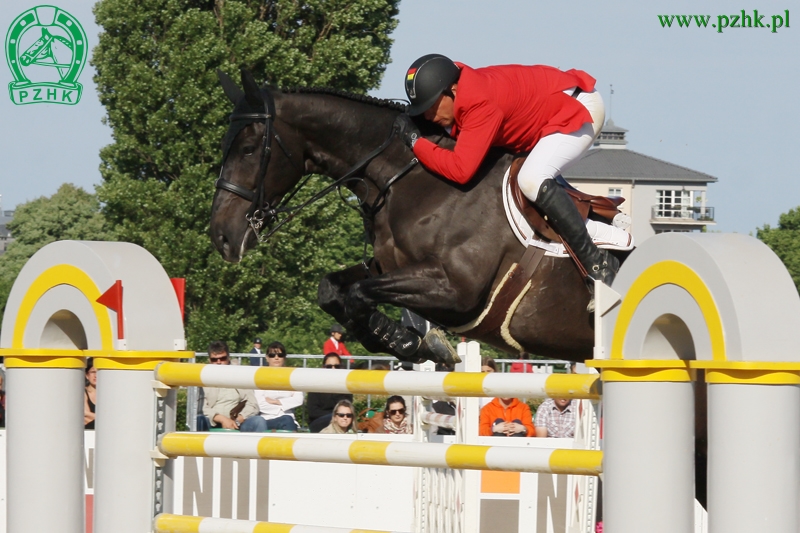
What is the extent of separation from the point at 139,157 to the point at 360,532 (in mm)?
18976

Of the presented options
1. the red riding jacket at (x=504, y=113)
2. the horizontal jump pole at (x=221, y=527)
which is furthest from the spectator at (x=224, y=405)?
the horizontal jump pole at (x=221, y=527)

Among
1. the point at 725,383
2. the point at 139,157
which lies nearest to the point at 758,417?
the point at 725,383

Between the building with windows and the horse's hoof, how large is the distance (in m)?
67.0

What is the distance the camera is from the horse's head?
177 inches

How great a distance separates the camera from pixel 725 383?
1.82m

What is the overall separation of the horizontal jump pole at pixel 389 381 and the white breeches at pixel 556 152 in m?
1.82

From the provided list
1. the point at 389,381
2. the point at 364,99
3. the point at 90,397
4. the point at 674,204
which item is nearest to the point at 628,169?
the point at 674,204

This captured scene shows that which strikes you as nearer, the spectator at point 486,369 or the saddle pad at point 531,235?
the saddle pad at point 531,235

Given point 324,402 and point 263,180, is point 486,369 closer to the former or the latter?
point 324,402

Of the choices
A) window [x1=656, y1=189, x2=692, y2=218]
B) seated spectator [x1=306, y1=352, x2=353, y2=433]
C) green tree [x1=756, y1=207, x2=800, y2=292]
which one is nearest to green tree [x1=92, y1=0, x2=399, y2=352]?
seated spectator [x1=306, y1=352, x2=353, y2=433]

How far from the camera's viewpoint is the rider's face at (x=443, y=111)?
4.16m

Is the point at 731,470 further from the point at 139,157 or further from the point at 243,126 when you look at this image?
the point at 139,157

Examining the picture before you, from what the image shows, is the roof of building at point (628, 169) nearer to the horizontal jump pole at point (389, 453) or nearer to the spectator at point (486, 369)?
the spectator at point (486, 369)

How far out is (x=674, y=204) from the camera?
73.2 m
